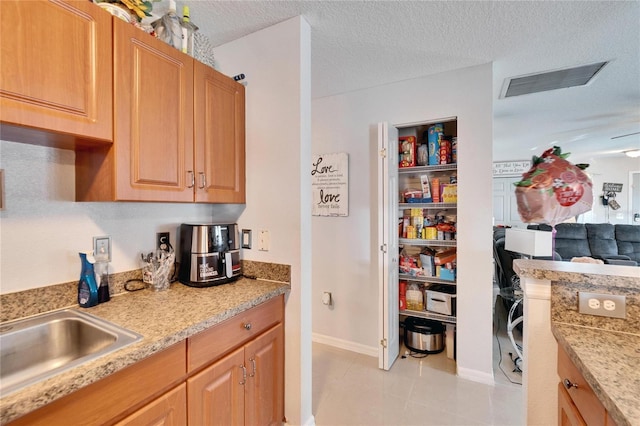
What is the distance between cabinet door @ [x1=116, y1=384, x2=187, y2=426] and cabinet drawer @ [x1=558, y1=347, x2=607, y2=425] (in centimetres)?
130

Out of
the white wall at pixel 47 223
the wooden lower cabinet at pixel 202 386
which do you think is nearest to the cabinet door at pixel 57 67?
the white wall at pixel 47 223

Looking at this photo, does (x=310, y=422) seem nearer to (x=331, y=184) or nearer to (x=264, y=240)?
(x=264, y=240)

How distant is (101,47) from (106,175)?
487 millimetres

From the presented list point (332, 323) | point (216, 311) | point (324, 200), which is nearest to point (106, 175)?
point (216, 311)

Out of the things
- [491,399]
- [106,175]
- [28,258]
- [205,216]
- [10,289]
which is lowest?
[491,399]

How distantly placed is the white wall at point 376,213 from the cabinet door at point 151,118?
154cm

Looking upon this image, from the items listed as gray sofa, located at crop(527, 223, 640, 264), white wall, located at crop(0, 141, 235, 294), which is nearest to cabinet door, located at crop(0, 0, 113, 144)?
white wall, located at crop(0, 141, 235, 294)

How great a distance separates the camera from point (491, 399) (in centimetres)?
196

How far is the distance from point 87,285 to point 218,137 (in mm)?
929

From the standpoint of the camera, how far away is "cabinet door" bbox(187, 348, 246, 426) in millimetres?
1105

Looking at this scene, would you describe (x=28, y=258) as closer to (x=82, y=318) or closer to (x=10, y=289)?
(x=10, y=289)

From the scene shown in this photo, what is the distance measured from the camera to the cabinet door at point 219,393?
1.11 m

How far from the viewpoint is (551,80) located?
2.42 meters

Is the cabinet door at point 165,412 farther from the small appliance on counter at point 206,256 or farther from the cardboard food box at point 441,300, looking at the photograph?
the cardboard food box at point 441,300
